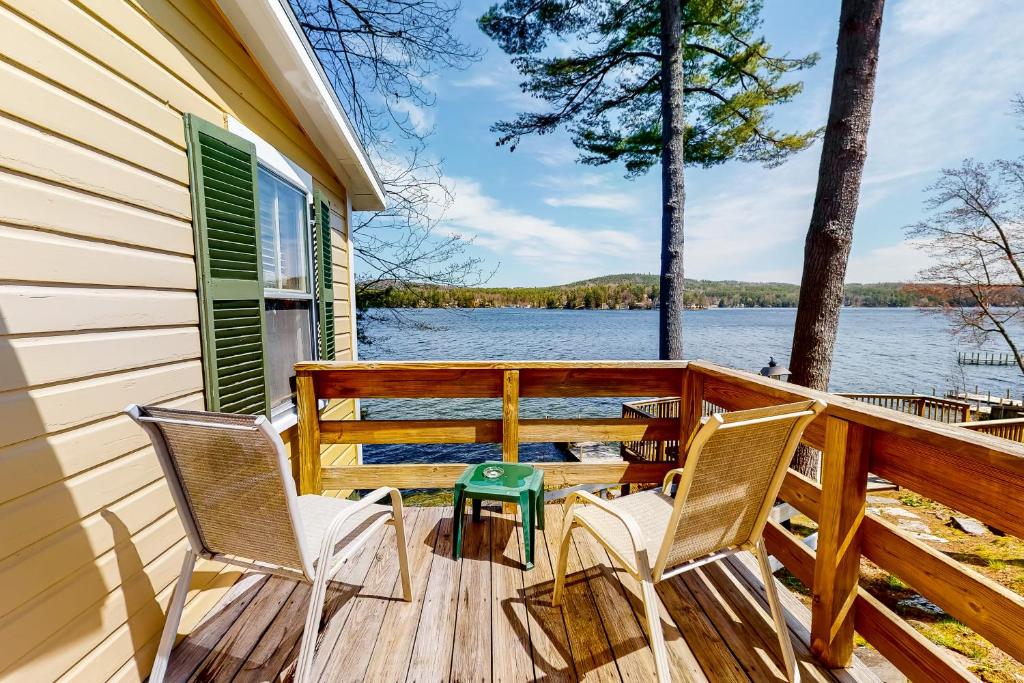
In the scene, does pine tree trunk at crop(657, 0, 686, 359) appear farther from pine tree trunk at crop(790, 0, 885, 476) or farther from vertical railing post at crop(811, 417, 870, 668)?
vertical railing post at crop(811, 417, 870, 668)

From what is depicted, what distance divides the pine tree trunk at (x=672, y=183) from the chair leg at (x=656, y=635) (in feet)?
14.0

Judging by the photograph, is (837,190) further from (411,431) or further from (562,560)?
(411,431)

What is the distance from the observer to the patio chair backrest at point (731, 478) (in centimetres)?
125

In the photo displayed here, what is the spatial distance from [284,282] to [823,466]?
10.3 feet

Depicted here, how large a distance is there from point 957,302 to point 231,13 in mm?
18789

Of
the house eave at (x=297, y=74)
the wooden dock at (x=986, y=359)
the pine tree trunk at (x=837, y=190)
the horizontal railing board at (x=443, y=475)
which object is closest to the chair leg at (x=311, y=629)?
the horizontal railing board at (x=443, y=475)

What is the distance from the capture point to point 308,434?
101 inches

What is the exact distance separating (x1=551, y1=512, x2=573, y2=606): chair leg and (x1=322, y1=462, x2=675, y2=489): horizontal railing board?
0.83 metres

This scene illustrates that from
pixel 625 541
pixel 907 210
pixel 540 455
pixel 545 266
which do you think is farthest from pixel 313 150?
pixel 545 266

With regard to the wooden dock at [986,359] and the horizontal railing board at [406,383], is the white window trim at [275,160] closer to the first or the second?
the horizontal railing board at [406,383]

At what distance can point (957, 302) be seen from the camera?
12938 millimetres

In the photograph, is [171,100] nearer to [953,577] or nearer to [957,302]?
[953,577]

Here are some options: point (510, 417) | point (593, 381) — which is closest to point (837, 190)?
point (593, 381)

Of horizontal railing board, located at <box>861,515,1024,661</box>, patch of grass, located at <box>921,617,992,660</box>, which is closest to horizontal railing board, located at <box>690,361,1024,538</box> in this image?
horizontal railing board, located at <box>861,515,1024,661</box>
